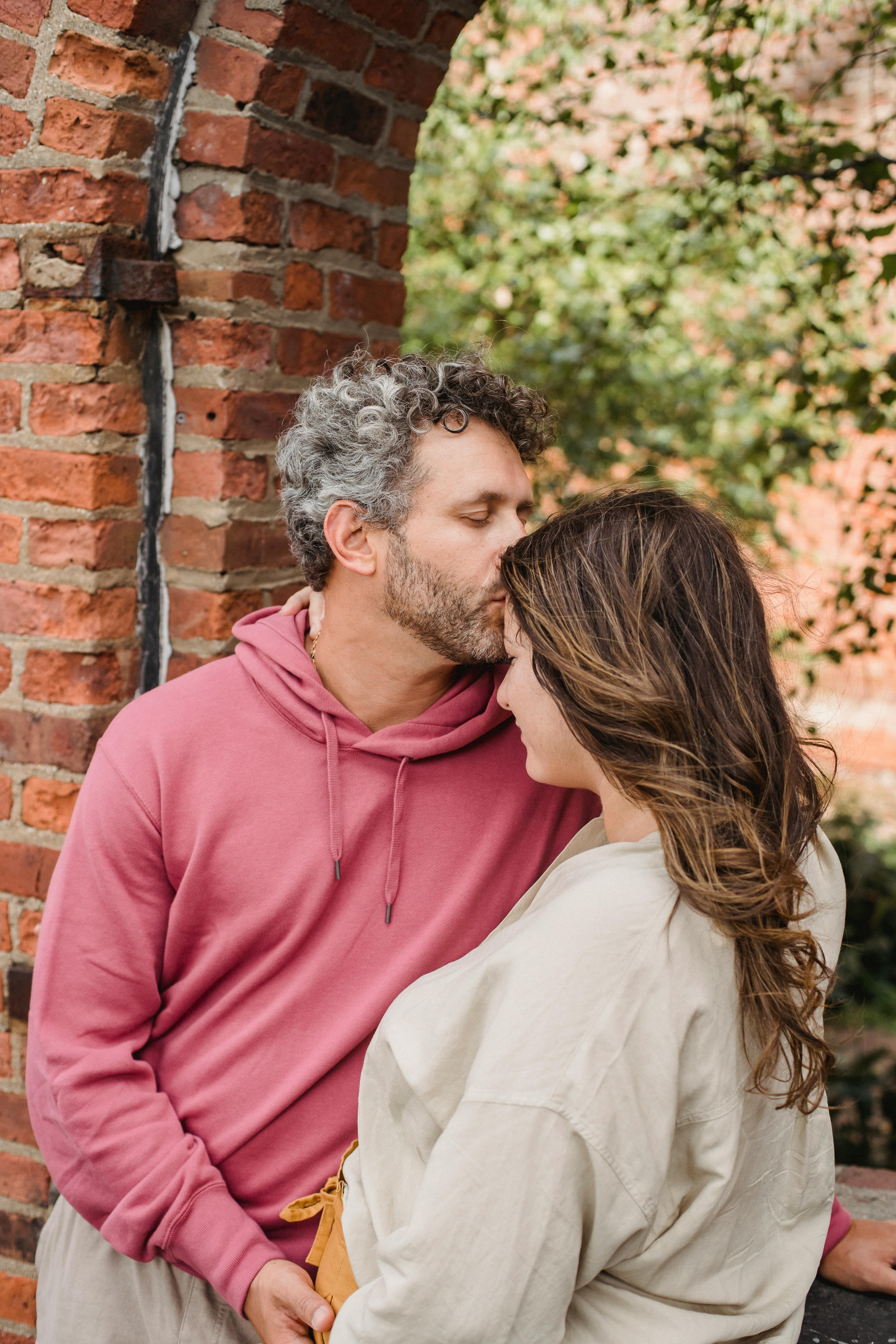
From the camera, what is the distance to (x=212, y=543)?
2.22 meters

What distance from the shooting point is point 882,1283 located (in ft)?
5.99

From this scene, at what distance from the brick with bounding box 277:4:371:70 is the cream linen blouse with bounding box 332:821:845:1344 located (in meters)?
1.71

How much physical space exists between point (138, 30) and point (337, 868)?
1.60m

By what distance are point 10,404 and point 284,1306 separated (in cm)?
170

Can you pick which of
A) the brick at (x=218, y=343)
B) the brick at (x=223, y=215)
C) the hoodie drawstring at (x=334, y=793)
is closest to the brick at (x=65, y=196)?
the brick at (x=223, y=215)

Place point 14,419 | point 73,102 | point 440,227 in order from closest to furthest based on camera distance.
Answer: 1. point 73,102
2. point 14,419
3. point 440,227

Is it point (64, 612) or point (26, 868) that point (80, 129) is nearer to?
point (64, 612)

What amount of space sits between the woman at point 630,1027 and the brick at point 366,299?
1.14 m

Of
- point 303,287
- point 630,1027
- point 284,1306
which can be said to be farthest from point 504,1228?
point 303,287

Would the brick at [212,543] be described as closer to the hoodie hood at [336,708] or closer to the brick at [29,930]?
the hoodie hood at [336,708]

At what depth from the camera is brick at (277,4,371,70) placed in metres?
2.07

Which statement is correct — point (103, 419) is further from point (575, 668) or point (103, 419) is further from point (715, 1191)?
point (715, 1191)

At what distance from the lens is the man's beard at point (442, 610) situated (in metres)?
1.80

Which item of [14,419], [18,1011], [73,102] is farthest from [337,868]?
[73,102]
